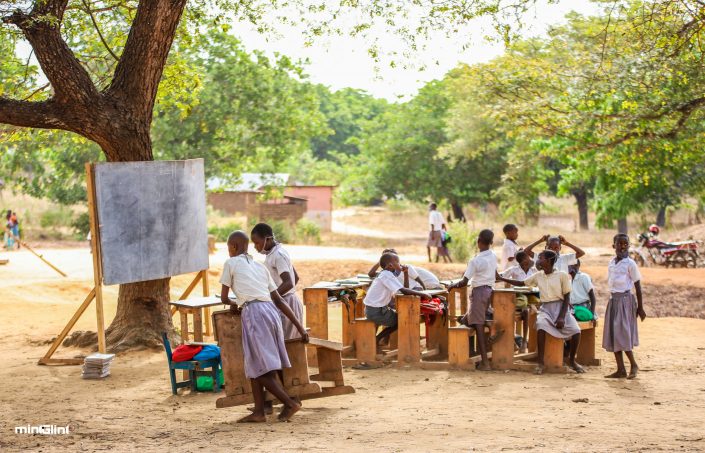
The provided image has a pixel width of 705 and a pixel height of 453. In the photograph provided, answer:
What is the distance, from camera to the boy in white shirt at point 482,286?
1022 centimetres

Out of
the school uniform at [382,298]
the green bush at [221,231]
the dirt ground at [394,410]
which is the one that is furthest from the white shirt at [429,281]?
the green bush at [221,231]

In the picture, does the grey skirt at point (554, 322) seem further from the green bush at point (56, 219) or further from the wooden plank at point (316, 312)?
the green bush at point (56, 219)

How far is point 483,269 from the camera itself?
33.6 feet

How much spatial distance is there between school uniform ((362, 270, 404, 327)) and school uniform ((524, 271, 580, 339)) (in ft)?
5.35

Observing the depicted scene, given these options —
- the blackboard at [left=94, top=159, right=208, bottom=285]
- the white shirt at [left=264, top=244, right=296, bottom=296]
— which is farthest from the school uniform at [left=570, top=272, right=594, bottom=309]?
the blackboard at [left=94, top=159, right=208, bottom=285]

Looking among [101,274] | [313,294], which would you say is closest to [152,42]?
[101,274]

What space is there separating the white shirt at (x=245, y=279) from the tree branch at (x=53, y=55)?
175 inches

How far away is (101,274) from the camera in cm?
1012

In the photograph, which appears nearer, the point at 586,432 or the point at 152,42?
the point at 586,432

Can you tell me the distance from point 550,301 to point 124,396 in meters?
4.74

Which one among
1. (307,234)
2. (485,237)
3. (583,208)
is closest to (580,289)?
(485,237)

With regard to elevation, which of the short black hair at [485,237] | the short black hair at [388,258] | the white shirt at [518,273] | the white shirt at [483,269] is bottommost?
the white shirt at [518,273]

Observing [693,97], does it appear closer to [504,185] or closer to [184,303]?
[184,303]

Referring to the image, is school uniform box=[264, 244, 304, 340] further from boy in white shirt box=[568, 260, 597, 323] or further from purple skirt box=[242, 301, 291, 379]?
boy in white shirt box=[568, 260, 597, 323]
